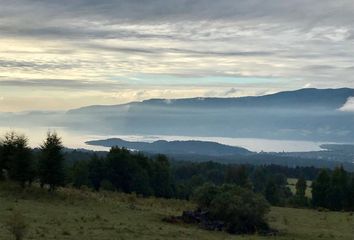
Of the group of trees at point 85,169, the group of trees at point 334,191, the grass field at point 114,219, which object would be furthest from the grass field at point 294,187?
the grass field at point 114,219

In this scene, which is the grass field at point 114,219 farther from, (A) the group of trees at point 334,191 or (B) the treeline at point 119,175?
(A) the group of trees at point 334,191

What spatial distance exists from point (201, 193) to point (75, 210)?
8.49 meters

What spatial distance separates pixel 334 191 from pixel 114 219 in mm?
47693

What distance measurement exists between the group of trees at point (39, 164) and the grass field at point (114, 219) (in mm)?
977

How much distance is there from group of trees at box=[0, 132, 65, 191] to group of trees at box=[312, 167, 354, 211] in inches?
1640

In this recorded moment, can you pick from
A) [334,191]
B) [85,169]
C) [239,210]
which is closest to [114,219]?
[239,210]

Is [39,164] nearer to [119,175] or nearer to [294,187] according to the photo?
[119,175]

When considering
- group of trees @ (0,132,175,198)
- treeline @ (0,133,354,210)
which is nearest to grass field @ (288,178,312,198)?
treeline @ (0,133,354,210)

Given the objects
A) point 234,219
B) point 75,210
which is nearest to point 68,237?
point 75,210

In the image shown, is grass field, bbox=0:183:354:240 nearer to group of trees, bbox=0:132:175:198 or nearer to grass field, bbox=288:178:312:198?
group of trees, bbox=0:132:175:198

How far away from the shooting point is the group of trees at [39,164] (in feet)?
135

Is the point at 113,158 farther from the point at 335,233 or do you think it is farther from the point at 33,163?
the point at 335,233

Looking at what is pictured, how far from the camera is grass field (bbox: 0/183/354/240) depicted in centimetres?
2795

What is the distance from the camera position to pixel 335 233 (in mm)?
34344
